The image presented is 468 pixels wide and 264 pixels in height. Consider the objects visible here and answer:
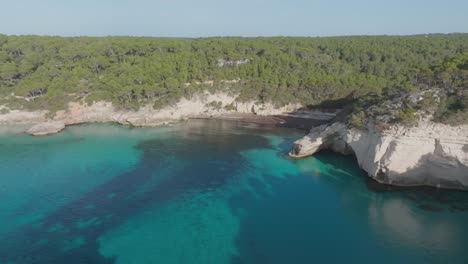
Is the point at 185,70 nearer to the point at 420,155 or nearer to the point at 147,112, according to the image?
the point at 147,112

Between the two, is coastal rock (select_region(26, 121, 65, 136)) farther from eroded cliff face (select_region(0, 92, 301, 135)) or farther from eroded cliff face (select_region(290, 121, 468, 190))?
eroded cliff face (select_region(290, 121, 468, 190))

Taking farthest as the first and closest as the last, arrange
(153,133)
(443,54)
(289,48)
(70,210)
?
1. (289,48)
2. (443,54)
3. (153,133)
4. (70,210)

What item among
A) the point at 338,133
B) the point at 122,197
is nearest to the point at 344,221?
the point at 338,133

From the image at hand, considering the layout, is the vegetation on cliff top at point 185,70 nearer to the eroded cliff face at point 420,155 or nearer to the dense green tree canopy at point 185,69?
the dense green tree canopy at point 185,69

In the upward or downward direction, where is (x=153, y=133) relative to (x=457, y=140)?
downward

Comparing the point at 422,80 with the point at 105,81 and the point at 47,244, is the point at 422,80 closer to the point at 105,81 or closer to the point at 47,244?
the point at 47,244

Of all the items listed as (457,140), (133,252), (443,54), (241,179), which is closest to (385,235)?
(457,140)
